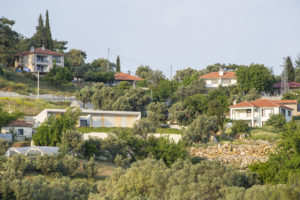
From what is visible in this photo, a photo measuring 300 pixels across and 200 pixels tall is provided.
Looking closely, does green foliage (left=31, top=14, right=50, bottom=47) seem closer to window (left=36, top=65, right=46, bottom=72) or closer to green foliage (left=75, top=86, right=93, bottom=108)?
window (left=36, top=65, right=46, bottom=72)

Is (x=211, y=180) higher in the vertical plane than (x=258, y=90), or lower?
lower

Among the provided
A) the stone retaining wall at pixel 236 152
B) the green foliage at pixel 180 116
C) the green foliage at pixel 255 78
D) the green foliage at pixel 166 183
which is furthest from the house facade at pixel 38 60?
the green foliage at pixel 166 183

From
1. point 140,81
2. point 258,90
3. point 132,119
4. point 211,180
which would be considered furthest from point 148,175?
point 140,81

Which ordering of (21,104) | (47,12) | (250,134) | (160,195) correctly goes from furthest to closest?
(47,12)
(21,104)
(250,134)
(160,195)

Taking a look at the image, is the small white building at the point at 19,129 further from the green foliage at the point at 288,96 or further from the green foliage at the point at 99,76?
the green foliage at the point at 288,96

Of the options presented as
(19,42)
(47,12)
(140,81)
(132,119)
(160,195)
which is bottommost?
(160,195)

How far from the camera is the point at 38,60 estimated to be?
82.1 meters

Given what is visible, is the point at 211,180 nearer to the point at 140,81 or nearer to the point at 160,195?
the point at 160,195

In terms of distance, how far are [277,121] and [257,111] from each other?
4510 mm

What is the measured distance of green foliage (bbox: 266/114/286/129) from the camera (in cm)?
5666

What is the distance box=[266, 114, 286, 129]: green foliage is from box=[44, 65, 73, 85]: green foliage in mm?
33218

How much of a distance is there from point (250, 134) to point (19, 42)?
2170 inches

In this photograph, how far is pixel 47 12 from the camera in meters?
91.0

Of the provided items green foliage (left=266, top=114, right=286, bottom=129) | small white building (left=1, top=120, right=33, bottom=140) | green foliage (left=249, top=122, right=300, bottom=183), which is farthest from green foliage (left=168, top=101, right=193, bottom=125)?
green foliage (left=249, top=122, right=300, bottom=183)
